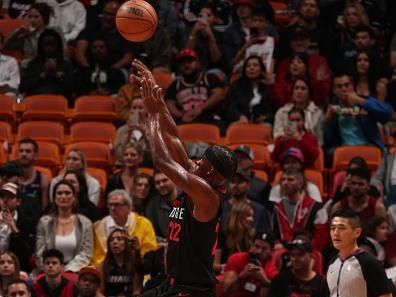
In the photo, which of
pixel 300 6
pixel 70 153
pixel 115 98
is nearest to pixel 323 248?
pixel 70 153

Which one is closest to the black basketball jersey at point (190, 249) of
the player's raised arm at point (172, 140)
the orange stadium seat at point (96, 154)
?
the player's raised arm at point (172, 140)

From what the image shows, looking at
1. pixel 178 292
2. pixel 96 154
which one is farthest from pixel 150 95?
pixel 96 154

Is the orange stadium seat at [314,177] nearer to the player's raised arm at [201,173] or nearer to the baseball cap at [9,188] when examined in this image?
the baseball cap at [9,188]

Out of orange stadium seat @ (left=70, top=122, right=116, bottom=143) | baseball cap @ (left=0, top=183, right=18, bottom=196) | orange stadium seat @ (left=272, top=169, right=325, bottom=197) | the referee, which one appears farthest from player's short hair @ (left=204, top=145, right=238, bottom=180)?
orange stadium seat @ (left=70, top=122, right=116, bottom=143)

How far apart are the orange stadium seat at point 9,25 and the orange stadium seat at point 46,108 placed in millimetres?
1872

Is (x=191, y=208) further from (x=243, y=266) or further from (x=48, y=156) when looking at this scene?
(x=48, y=156)

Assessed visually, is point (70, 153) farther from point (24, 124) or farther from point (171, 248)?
point (171, 248)

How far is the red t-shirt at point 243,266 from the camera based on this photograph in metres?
10.3

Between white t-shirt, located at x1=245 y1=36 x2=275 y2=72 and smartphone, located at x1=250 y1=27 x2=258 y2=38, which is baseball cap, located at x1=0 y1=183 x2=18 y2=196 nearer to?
white t-shirt, located at x1=245 y1=36 x2=275 y2=72

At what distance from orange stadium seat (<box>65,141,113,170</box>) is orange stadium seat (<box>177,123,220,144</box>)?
0.91 meters

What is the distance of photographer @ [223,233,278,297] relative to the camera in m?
10.2

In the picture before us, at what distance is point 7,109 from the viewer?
13844mm

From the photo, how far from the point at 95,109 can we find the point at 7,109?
1.10 meters

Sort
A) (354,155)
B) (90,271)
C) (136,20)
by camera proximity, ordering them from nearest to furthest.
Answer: (136,20)
(90,271)
(354,155)
